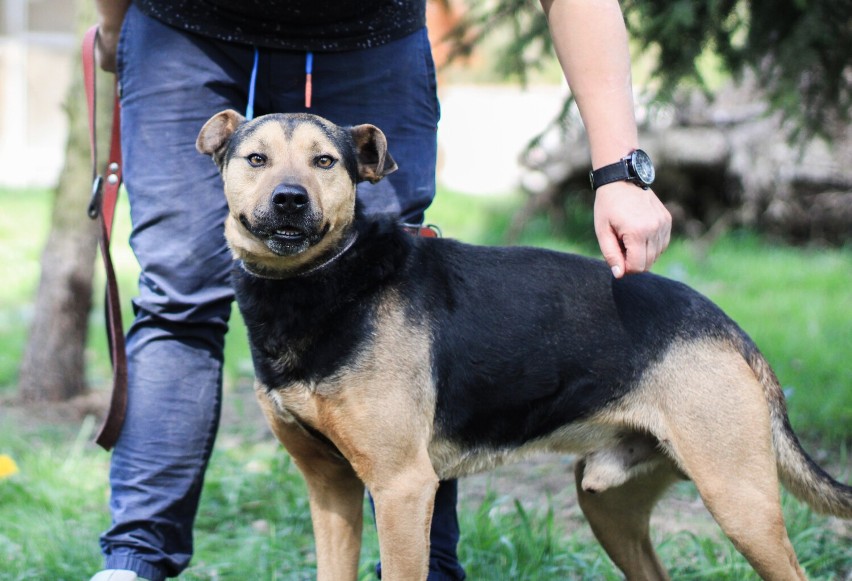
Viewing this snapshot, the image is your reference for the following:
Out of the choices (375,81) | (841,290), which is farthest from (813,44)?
(841,290)

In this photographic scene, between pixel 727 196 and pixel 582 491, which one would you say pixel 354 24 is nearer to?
pixel 582 491

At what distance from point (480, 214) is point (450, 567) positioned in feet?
24.9

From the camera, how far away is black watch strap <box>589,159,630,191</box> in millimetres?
2711

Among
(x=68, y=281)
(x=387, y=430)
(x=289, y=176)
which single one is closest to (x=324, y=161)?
(x=289, y=176)

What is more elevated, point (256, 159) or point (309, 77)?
point (309, 77)

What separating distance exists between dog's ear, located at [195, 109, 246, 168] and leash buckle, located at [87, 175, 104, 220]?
23.1 inches

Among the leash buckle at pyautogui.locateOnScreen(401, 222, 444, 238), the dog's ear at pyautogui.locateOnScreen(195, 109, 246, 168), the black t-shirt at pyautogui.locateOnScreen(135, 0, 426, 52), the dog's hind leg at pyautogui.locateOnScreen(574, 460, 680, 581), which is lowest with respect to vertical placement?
the dog's hind leg at pyautogui.locateOnScreen(574, 460, 680, 581)

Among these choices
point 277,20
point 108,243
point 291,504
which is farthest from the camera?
point 291,504

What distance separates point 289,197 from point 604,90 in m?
0.92

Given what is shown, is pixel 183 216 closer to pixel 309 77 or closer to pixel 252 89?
pixel 252 89

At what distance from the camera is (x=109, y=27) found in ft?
11.0

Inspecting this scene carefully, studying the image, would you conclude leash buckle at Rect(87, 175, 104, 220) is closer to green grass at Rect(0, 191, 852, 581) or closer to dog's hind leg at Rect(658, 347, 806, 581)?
green grass at Rect(0, 191, 852, 581)

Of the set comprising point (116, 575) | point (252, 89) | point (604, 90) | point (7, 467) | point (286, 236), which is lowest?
point (7, 467)

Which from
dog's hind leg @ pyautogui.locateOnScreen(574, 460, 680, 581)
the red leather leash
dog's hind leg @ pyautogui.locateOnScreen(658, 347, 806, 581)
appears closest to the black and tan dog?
dog's hind leg @ pyautogui.locateOnScreen(658, 347, 806, 581)
